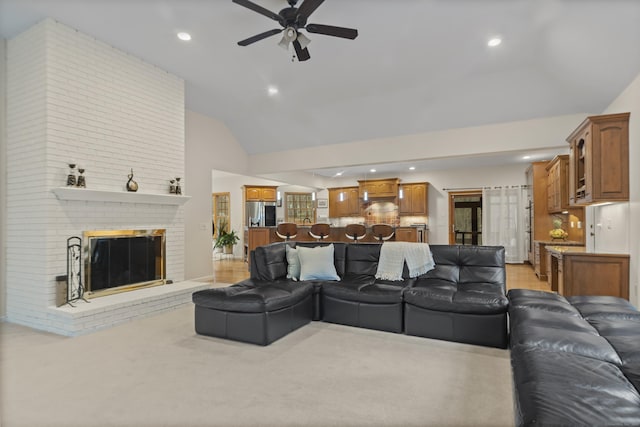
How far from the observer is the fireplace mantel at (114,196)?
3.76m

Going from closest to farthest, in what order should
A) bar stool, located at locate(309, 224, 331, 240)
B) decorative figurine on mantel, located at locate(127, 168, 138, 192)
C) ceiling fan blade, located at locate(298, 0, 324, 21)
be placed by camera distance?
1. ceiling fan blade, located at locate(298, 0, 324, 21)
2. decorative figurine on mantel, located at locate(127, 168, 138, 192)
3. bar stool, located at locate(309, 224, 331, 240)

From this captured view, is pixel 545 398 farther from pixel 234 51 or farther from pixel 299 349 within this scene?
pixel 234 51

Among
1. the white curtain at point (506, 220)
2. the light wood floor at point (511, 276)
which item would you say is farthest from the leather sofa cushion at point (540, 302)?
the white curtain at point (506, 220)

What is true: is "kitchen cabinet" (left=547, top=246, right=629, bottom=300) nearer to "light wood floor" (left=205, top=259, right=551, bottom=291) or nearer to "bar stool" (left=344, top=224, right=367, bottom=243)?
"light wood floor" (left=205, top=259, right=551, bottom=291)

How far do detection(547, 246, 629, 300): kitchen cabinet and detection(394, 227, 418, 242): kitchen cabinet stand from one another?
3824 millimetres

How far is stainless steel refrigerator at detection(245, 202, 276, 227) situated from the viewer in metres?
10.2

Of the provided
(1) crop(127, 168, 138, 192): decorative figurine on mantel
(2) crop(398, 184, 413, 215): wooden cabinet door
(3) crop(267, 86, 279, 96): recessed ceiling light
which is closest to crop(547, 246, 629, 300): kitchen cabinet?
(3) crop(267, 86, 279, 96): recessed ceiling light

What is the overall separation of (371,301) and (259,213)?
Result: 282 inches

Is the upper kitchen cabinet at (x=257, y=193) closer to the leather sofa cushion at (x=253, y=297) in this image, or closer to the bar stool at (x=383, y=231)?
the bar stool at (x=383, y=231)

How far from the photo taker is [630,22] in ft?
10.8

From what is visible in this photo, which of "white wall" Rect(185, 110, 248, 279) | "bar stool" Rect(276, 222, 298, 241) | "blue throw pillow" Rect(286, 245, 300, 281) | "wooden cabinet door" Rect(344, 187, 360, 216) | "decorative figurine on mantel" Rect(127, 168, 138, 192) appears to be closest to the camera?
"blue throw pillow" Rect(286, 245, 300, 281)

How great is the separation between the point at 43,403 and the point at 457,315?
329cm

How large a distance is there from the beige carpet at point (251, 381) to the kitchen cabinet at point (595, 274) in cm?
199

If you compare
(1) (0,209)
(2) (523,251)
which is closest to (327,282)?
(1) (0,209)
